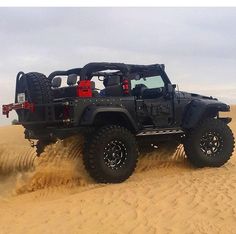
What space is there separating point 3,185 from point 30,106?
160 centimetres

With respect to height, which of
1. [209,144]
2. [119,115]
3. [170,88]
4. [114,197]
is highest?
[170,88]

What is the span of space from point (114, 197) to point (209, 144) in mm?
3159

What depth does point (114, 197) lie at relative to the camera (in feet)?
21.9

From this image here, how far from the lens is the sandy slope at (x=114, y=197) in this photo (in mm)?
5438

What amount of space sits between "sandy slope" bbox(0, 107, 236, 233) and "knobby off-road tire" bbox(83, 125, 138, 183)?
7.9 inches

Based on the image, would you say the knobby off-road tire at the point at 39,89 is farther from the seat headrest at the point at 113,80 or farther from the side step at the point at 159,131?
the side step at the point at 159,131

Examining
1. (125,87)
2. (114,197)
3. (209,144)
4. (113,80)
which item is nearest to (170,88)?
(125,87)

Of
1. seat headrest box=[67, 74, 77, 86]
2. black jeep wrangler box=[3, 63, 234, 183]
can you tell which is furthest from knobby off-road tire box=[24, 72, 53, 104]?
seat headrest box=[67, 74, 77, 86]

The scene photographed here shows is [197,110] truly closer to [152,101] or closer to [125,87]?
[152,101]

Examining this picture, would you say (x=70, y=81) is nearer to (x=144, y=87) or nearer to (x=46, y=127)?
(x=46, y=127)

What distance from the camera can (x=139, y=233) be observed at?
16.9ft

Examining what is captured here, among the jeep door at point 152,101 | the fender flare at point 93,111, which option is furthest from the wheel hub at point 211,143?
the fender flare at point 93,111

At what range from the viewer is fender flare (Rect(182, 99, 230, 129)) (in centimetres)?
895

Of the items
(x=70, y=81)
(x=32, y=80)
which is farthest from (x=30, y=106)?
(x=70, y=81)
